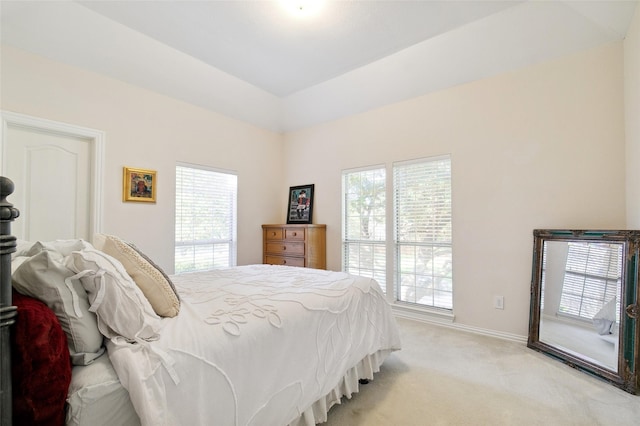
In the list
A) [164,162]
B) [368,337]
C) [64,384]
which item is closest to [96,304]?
[64,384]

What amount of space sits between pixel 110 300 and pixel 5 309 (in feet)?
1.18

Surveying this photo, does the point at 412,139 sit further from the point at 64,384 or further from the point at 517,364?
the point at 64,384

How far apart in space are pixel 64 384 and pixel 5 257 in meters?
0.39

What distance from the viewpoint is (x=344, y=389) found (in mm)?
1851

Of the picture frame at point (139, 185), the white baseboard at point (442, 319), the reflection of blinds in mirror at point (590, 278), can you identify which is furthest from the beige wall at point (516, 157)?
the picture frame at point (139, 185)

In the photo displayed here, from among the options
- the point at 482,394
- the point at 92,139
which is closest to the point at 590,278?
the point at 482,394

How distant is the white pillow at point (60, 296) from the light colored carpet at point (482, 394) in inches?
52.3

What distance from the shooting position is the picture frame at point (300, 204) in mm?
4547

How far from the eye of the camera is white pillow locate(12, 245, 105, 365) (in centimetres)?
94

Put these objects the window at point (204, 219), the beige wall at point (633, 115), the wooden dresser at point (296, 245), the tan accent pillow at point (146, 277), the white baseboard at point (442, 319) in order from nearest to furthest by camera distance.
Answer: the tan accent pillow at point (146, 277) → the beige wall at point (633, 115) → the white baseboard at point (442, 319) → the window at point (204, 219) → the wooden dresser at point (296, 245)

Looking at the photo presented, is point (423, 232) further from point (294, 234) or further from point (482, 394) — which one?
point (482, 394)

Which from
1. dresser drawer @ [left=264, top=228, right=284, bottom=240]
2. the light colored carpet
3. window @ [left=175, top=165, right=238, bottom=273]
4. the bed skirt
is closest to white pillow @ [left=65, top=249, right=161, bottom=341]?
the bed skirt

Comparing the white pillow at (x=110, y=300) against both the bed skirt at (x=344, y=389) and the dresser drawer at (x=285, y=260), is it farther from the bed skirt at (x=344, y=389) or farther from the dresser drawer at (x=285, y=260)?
the dresser drawer at (x=285, y=260)

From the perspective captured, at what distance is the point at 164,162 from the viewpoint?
3.52m
